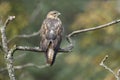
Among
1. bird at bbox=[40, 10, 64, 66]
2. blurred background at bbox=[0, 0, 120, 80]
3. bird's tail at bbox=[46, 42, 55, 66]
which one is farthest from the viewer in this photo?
blurred background at bbox=[0, 0, 120, 80]

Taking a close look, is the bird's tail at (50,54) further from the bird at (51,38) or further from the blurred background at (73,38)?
the blurred background at (73,38)

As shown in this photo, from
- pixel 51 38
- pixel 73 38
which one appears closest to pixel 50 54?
pixel 51 38

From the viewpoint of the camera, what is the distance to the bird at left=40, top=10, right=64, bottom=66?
10.7m

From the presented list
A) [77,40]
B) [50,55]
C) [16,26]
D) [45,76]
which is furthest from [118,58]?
[50,55]

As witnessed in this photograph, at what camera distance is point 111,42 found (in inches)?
711

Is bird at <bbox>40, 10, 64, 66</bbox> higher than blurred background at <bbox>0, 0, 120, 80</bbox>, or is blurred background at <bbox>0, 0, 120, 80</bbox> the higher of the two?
bird at <bbox>40, 10, 64, 66</bbox>

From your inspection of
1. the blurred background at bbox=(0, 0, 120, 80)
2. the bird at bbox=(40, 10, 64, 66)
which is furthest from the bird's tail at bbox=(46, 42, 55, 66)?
the blurred background at bbox=(0, 0, 120, 80)

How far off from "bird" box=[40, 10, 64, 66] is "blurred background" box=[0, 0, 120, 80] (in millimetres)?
4155

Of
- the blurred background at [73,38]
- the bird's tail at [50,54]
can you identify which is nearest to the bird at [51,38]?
the bird's tail at [50,54]

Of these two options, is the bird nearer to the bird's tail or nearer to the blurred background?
the bird's tail

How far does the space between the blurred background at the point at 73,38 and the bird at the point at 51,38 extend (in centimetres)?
416

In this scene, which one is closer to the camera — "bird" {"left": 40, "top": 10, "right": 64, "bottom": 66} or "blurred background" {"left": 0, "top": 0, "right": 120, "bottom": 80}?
"bird" {"left": 40, "top": 10, "right": 64, "bottom": 66}

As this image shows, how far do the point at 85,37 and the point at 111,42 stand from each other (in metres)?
1.56

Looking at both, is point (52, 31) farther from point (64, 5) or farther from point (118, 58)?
point (64, 5)
